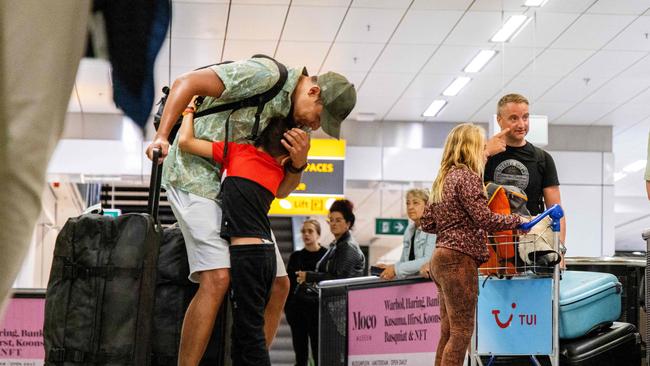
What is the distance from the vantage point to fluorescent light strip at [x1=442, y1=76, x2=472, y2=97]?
15.5 m

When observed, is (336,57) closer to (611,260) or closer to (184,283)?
(611,260)

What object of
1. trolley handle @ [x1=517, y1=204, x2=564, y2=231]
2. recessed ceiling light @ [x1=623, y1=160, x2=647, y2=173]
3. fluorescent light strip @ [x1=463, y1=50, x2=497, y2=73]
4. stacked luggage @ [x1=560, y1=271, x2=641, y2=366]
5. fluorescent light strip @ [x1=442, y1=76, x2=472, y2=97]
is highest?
fluorescent light strip @ [x1=463, y1=50, x2=497, y2=73]

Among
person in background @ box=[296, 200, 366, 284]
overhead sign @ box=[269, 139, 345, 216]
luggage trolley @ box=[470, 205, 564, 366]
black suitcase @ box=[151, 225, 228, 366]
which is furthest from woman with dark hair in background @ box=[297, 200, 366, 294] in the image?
overhead sign @ box=[269, 139, 345, 216]

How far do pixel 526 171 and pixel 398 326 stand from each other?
1.54 meters

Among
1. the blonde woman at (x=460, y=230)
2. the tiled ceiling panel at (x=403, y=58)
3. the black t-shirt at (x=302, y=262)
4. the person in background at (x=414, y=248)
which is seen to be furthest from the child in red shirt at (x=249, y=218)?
the tiled ceiling panel at (x=403, y=58)

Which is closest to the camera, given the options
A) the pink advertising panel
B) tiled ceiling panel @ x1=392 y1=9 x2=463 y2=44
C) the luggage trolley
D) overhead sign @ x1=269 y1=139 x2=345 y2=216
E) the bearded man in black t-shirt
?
the luggage trolley

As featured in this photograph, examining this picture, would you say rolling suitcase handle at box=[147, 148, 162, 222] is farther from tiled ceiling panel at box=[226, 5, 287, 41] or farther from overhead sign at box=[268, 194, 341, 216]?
overhead sign at box=[268, 194, 341, 216]

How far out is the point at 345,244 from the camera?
822 cm

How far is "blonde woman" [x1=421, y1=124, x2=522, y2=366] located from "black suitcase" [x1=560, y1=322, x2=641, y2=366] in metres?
0.77

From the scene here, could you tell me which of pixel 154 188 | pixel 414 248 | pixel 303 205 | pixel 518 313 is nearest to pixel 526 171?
pixel 518 313

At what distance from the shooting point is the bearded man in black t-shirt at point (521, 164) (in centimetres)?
566

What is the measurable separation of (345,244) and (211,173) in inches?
169

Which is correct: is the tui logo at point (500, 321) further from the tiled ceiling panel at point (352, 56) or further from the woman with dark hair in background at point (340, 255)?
the tiled ceiling panel at point (352, 56)

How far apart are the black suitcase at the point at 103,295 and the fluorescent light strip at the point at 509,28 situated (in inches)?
383
